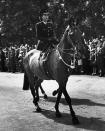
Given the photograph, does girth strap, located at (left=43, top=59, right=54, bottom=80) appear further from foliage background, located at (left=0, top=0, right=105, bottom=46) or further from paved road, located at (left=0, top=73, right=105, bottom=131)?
foliage background, located at (left=0, top=0, right=105, bottom=46)

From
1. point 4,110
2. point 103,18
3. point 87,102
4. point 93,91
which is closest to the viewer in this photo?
point 4,110

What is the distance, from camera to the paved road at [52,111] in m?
9.69

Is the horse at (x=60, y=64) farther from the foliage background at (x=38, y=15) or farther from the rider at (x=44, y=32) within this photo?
the foliage background at (x=38, y=15)

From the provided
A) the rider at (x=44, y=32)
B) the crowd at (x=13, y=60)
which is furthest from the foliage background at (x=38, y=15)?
the rider at (x=44, y=32)

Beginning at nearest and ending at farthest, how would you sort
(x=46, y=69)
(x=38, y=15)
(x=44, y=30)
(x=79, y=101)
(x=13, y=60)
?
(x=46, y=69)
(x=44, y=30)
(x=79, y=101)
(x=13, y=60)
(x=38, y=15)

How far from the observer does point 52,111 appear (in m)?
11.9

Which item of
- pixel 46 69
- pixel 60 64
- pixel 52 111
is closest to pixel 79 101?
pixel 52 111

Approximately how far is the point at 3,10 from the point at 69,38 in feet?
118

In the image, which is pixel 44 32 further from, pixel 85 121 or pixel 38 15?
pixel 38 15

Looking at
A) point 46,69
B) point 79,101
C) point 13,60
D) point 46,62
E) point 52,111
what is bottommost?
point 13,60

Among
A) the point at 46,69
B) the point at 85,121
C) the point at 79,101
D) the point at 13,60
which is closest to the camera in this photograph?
the point at 85,121

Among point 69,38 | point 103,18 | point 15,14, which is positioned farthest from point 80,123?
point 15,14

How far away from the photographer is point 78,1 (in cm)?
3133

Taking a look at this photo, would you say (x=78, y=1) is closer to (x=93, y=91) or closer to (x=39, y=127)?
(x=93, y=91)
